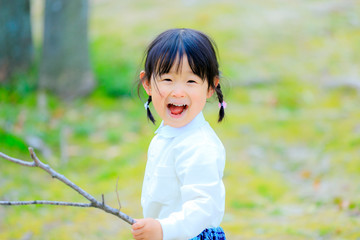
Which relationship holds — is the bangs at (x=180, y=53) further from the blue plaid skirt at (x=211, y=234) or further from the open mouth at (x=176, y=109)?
the blue plaid skirt at (x=211, y=234)

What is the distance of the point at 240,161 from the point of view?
5137mm

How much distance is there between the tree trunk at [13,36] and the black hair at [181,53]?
514 cm

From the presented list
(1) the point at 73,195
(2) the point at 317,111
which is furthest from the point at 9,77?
(2) the point at 317,111

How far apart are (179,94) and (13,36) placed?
5.40 meters

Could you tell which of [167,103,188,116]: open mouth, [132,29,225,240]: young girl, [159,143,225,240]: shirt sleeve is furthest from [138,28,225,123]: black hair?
[159,143,225,240]: shirt sleeve

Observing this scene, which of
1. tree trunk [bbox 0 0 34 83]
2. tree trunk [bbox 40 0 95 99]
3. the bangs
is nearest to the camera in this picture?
the bangs

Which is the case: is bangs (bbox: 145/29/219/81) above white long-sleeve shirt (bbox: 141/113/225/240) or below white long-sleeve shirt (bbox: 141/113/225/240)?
above

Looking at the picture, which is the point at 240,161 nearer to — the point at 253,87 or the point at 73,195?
the point at 73,195

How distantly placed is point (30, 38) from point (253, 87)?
332 cm

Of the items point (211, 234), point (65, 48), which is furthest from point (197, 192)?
point (65, 48)

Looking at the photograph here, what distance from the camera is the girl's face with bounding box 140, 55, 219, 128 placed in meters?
1.93

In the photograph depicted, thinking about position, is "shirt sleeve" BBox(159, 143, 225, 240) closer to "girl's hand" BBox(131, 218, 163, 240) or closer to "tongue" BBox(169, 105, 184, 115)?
"girl's hand" BBox(131, 218, 163, 240)

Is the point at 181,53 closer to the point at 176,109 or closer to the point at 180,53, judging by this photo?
the point at 180,53

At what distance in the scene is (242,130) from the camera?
5914 millimetres
